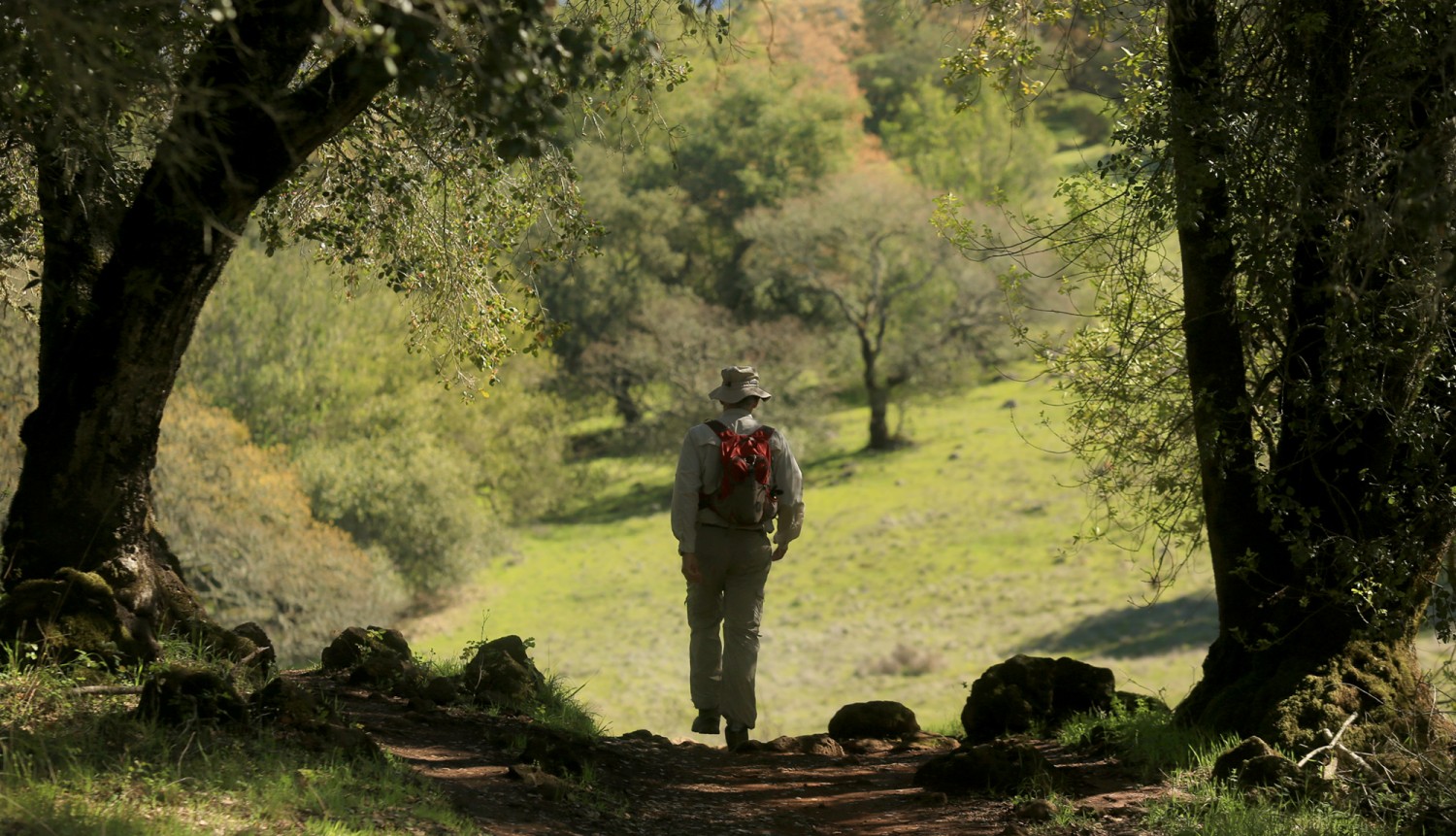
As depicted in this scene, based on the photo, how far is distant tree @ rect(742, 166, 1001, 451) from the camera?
182ft

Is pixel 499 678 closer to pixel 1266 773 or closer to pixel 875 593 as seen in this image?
pixel 1266 773

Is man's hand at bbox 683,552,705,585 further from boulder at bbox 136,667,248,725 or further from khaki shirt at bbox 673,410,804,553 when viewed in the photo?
boulder at bbox 136,667,248,725

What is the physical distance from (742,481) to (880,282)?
49010 millimetres

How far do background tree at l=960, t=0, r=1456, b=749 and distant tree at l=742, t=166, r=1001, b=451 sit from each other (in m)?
45.8

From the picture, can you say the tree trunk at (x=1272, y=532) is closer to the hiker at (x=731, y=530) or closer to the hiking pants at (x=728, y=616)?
the hiker at (x=731, y=530)

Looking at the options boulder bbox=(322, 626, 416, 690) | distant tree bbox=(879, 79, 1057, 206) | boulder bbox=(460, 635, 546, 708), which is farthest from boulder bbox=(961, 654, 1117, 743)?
distant tree bbox=(879, 79, 1057, 206)

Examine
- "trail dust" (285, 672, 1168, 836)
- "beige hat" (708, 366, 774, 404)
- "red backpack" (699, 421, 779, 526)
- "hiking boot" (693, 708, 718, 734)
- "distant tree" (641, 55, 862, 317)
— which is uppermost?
"distant tree" (641, 55, 862, 317)

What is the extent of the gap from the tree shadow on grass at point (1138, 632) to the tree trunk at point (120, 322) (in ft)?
95.4

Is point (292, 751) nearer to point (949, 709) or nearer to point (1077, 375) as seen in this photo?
point (1077, 375)

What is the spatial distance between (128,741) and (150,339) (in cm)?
247

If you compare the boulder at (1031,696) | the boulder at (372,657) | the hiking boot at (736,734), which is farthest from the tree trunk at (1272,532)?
the boulder at (372,657)

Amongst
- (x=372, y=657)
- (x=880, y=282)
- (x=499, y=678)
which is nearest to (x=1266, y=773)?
(x=499, y=678)

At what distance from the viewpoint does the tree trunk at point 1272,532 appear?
25.0 ft

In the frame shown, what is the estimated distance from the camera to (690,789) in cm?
798
